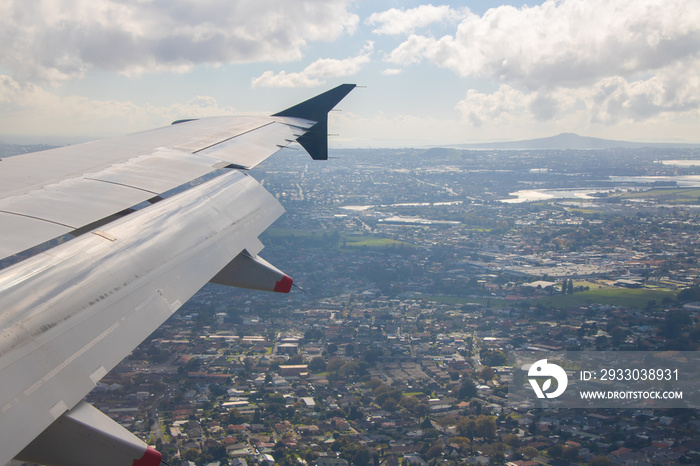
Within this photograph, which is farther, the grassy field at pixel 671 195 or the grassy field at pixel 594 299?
the grassy field at pixel 671 195

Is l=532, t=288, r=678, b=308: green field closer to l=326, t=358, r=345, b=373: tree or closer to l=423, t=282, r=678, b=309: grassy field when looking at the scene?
l=423, t=282, r=678, b=309: grassy field

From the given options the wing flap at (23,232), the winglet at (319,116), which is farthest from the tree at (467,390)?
the wing flap at (23,232)

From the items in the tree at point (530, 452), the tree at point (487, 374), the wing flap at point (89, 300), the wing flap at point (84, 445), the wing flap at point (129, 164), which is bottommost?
the tree at point (487, 374)

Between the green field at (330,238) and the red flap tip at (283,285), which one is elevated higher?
the red flap tip at (283,285)

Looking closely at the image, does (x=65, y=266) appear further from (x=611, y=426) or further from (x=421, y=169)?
(x=421, y=169)

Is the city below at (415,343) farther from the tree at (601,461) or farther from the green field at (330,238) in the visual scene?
the green field at (330,238)
